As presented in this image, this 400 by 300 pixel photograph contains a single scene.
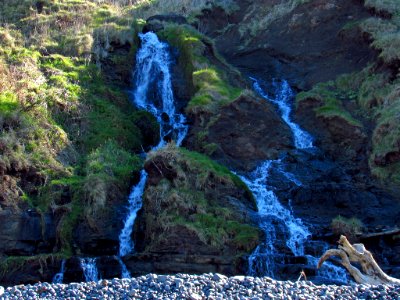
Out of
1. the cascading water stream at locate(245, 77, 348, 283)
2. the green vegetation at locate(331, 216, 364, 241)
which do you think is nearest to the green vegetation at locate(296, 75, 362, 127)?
the cascading water stream at locate(245, 77, 348, 283)

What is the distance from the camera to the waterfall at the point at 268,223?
14.4 metres

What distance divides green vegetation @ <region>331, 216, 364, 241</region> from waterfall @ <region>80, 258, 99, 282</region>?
6265 mm

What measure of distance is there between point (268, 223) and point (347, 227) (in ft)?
6.77

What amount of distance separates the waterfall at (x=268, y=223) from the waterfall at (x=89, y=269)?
3922 millimetres

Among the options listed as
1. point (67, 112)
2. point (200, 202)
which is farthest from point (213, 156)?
point (67, 112)

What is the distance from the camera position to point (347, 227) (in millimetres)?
15414

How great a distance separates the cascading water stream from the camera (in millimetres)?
14289

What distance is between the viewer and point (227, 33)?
3259 cm

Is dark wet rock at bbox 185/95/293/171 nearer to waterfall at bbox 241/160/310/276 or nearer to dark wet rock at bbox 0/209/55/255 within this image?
waterfall at bbox 241/160/310/276

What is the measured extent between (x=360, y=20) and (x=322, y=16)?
7.45ft

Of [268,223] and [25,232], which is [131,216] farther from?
[268,223]

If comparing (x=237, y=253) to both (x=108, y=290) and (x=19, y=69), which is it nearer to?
(x=108, y=290)

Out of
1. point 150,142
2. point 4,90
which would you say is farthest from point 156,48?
point 4,90

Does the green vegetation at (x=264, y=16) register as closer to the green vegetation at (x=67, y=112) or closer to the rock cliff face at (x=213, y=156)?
the rock cliff face at (x=213, y=156)
